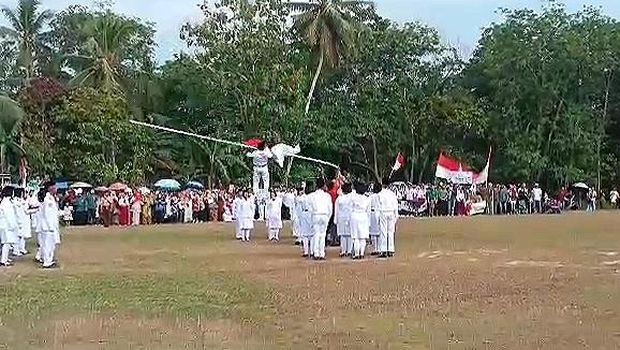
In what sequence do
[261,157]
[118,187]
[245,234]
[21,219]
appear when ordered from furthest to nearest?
[118,187]
[261,157]
[245,234]
[21,219]

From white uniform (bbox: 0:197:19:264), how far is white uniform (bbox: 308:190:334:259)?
5.89 m

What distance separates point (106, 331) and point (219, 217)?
27.6 m

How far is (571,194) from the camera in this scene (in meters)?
48.5

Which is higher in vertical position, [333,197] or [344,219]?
[333,197]

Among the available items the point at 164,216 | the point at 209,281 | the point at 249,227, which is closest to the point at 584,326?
the point at 209,281

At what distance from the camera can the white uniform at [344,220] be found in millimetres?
19062

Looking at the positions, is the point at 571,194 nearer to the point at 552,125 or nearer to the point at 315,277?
the point at 552,125

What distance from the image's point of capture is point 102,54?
1858 inches

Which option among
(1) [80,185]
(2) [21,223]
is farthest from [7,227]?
(1) [80,185]

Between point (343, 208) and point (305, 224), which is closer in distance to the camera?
point (343, 208)

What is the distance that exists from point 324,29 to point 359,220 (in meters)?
31.6

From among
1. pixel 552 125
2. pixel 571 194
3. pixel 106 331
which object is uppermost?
pixel 552 125

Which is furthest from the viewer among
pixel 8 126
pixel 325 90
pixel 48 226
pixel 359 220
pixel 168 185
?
pixel 325 90

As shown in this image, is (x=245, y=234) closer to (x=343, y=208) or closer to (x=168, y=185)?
(x=343, y=208)
